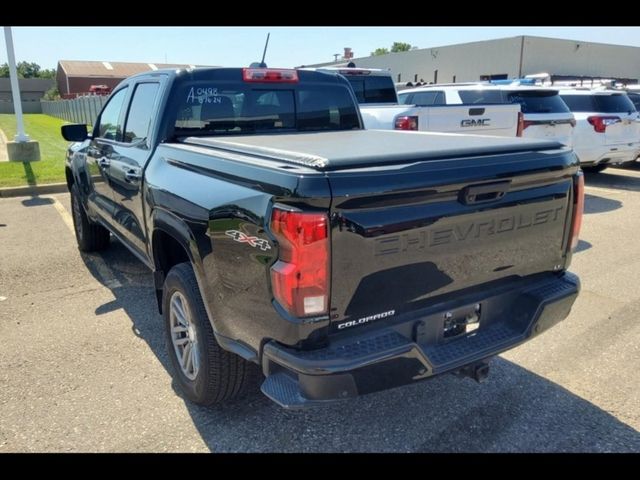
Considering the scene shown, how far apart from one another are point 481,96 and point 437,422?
26.4ft

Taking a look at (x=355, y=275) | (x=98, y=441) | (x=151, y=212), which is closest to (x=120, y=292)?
(x=151, y=212)

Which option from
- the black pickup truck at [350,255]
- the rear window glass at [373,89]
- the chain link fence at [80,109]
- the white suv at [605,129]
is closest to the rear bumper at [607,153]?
the white suv at [605,129]

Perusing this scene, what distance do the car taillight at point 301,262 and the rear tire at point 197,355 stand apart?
84 cm

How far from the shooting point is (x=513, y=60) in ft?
109

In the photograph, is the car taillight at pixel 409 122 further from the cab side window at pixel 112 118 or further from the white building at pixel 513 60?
the white building at pixel 513 60

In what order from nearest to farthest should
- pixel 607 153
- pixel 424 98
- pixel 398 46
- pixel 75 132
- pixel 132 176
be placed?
pixel 132 176 → pixel 75 132 → pixel 607 153 → pixel 424 98 → pixel 398 46

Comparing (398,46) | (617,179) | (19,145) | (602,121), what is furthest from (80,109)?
(398,46)

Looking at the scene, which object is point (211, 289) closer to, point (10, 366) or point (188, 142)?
point (188, 142)

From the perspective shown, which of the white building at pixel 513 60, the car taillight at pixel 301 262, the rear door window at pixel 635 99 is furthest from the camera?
the white building at pixel 513 60

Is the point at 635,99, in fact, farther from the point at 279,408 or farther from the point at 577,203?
the point at 279,408

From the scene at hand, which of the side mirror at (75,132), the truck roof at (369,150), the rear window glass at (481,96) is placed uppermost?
the rear window glass at (481,96)

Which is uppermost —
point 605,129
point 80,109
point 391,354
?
point 605,129

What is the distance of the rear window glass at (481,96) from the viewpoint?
375 inches
